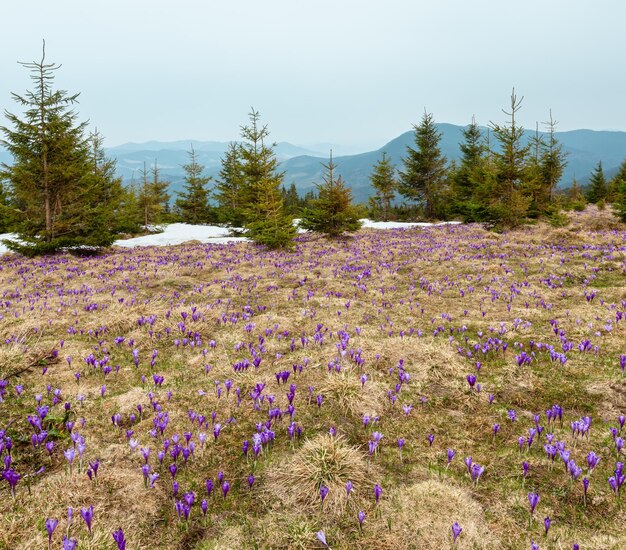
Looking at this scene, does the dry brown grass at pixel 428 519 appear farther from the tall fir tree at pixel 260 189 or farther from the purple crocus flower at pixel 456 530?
the tall fir tree at pixel 260 189

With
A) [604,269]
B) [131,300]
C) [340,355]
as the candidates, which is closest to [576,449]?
[340,355]

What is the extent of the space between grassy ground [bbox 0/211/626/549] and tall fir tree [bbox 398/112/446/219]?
33.6m

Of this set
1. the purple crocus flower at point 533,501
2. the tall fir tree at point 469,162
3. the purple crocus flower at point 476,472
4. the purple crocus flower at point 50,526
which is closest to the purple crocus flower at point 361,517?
the purple crocus flower at point 476,472

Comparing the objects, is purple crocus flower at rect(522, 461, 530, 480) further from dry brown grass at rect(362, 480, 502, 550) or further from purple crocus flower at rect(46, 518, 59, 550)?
purple crocus flower at rect(46, 518, 59, 550)

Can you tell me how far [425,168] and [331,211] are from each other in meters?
23.4

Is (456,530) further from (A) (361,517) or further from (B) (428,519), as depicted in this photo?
(A) (361,517)

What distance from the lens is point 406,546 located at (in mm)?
2787

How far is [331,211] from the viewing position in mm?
23500

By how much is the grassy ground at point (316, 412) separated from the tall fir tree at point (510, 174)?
51.8 feet

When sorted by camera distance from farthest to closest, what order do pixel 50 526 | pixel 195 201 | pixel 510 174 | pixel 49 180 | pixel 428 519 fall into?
pixel 195 201, pixel 510 174, pixel 49 180, pixel 428 519, pixel 50 526

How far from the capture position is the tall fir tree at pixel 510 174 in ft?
81.7

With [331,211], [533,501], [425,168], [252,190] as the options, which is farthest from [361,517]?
[425,168]

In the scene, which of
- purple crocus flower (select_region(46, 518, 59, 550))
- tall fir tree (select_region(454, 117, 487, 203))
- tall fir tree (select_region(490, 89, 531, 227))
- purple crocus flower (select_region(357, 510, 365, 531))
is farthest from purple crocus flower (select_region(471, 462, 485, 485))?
tall fir tree (select_region(454, 117, 487, 203))

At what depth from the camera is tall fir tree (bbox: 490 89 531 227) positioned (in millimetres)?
24891
